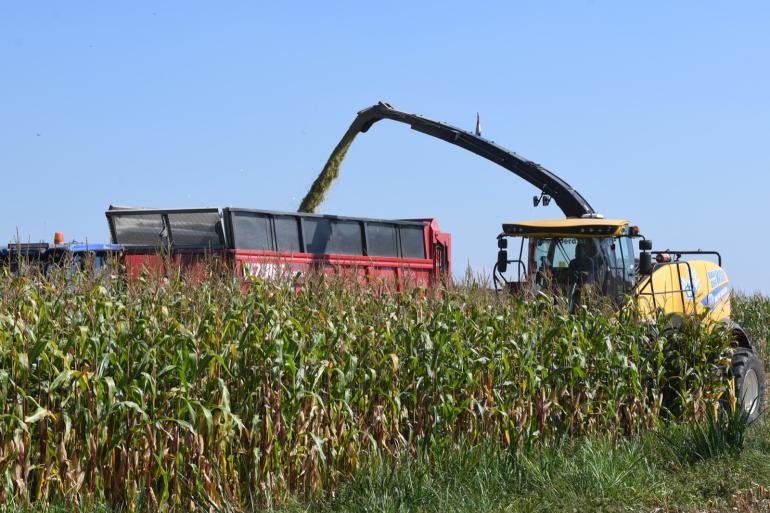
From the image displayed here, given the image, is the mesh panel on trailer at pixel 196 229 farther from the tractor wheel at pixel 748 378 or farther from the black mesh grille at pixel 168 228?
the tractor wheel at pixel 748 378

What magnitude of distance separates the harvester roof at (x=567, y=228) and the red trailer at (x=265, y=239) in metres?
1.26

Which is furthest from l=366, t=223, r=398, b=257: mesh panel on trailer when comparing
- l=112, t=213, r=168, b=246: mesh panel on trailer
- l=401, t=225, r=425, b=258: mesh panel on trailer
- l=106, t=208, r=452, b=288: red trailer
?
l=112, t=213, r=168, b=246: mesh panel on trailer

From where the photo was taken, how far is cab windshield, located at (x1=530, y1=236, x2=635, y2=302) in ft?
37.4

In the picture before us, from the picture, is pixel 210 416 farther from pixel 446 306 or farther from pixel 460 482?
pixel 446 306

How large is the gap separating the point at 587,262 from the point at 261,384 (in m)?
5.62

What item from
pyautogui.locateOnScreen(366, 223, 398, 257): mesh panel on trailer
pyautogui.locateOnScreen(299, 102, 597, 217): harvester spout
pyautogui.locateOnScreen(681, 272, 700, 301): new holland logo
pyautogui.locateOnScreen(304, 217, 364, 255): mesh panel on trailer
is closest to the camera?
pyautogui.locateOnScreen(681, 272, 700, 301): new holland logo

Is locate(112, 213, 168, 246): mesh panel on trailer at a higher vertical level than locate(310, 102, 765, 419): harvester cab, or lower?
higher

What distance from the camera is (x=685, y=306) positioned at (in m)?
12.0

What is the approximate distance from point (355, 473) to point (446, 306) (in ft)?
7.58

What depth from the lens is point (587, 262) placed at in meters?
11.5

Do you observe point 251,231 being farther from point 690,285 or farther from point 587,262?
point 690,285

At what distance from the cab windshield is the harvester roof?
0.13 m

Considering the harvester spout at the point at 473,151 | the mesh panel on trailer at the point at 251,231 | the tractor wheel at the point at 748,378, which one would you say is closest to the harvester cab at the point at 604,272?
the tractor wheel at the point at 748,378

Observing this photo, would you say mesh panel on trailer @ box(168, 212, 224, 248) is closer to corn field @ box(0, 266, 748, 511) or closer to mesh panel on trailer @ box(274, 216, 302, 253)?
mesh panel on trailer @ box(274, 216, 302, 253)
